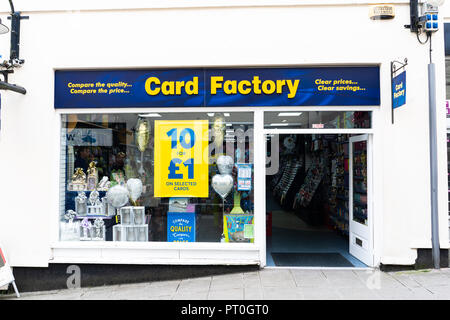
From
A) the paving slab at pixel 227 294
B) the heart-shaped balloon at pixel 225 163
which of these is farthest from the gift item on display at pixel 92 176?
the paving slab at pixel 227 294

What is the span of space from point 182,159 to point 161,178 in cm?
47

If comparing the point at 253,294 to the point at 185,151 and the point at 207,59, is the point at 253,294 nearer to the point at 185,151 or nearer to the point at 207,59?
the point at 185,151

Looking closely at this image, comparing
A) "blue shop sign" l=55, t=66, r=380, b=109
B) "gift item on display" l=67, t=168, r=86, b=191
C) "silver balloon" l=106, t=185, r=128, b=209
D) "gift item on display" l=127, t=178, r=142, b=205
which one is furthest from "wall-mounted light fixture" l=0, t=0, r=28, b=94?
"gift item on display" l=127, t=178, r=142, b=205

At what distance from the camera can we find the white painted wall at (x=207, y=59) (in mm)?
5259

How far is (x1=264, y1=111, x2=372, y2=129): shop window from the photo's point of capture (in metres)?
5.51

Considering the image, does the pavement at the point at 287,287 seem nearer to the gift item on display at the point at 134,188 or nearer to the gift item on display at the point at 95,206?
the gift item on display at the point at 95,206

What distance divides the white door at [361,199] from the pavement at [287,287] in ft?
1.67

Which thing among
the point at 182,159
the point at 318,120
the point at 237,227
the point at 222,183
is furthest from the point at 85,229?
the point at 318,120

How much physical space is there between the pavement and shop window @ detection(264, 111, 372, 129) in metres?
2.26

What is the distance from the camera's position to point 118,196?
230 inches

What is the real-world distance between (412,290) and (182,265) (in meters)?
3.21

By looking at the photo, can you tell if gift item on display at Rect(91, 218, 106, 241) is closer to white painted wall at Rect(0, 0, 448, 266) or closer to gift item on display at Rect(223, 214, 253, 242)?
white painted wall at Rect(0, 0, 448, 266)

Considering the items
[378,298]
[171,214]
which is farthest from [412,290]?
[171,214]
